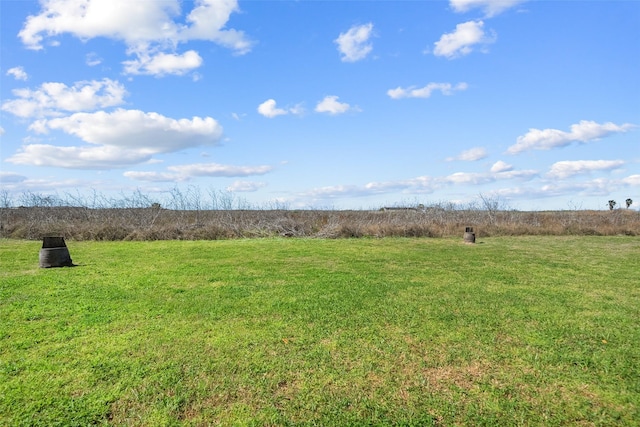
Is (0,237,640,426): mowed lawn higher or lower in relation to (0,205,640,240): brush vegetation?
lower

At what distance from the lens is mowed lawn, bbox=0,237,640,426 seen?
2676mm

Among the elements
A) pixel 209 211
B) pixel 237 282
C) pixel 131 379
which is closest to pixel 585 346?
pixel 131 379

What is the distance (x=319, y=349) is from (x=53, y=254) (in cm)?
730

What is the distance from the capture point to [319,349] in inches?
144

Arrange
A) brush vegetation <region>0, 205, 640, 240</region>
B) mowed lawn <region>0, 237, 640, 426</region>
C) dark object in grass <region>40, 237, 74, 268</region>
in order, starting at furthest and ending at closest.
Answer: brush vegetation <region>0, 205, 640, 240</region>, dark object in grass <region>40, 237, 74, 268</region>, mowed lawn <region>0, 237, 640, 426</region>

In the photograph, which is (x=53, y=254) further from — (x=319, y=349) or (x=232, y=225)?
(x=232, y=225)

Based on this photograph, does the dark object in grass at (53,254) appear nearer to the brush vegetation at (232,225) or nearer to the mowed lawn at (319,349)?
the mowed lawn at (319,349)

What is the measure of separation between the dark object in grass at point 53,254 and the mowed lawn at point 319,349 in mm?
916

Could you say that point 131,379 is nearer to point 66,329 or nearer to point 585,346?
point 66,329

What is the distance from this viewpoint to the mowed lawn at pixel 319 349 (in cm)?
268

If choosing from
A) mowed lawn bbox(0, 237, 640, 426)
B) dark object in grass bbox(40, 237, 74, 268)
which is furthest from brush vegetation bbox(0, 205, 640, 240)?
mowed lawn bbox(0, 237, 640, 426)

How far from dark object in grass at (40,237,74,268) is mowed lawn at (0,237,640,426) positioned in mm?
916

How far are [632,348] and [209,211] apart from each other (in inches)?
781

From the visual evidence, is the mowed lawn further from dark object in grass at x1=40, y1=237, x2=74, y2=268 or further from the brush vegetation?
the brush vegetation
